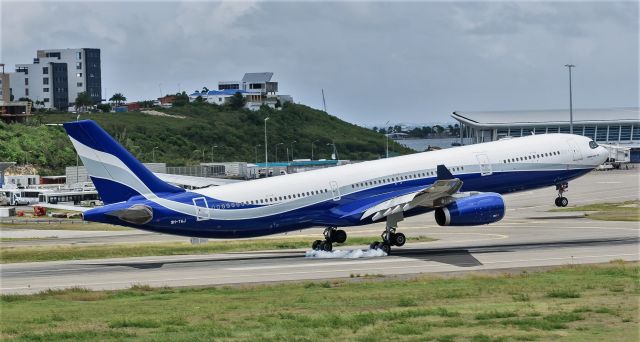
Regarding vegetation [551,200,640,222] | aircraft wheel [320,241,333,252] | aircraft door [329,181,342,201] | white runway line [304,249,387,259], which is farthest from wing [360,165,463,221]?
vegetation [551,200,640,222]

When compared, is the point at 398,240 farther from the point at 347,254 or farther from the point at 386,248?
the point at 347,254

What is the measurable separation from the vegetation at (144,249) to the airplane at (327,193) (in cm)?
589

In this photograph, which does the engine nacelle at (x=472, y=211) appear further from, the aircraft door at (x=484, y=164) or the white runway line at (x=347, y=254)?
the aircraft door at (x=484, y=164)

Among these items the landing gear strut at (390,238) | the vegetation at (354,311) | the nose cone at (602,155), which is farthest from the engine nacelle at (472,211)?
the nose cone at (602,155)

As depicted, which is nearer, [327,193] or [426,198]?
[426,198]

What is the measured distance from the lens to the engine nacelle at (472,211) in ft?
177

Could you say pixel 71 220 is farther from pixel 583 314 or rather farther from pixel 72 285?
pixel 583 314

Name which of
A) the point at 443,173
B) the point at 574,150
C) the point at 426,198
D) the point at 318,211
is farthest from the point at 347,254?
the point at 574,150

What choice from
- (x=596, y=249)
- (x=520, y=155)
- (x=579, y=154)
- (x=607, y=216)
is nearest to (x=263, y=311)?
(x=596, y=249)

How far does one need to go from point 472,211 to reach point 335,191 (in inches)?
290

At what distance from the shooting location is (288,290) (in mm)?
41656

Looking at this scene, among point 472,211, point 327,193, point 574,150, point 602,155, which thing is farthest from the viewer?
point 602,155

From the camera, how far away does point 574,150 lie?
66312 millimetres

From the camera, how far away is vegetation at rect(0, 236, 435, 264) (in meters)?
59.8
